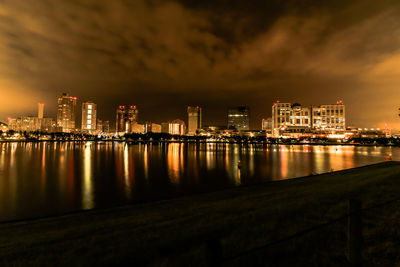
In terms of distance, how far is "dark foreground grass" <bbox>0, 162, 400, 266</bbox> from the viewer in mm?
5406

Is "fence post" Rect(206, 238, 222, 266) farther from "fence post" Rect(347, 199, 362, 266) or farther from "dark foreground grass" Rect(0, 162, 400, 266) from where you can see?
"fence post" Rect(347, 199, 362, 266)

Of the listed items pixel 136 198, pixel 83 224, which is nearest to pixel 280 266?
pixel 83 224

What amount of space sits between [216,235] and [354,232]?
13.9ft

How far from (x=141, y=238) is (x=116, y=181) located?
24391mm

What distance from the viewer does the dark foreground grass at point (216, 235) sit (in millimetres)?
5406

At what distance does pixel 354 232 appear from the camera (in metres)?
4.13

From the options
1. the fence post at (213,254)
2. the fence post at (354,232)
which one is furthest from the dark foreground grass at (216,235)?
the fence post at (213,254)

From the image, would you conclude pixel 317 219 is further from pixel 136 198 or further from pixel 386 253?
pixel 136 198

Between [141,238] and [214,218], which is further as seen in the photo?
[214,218]

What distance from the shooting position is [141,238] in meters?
7.82

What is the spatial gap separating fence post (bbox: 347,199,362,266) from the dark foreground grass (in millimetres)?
709

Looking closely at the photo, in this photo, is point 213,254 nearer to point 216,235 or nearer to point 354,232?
point 354,232

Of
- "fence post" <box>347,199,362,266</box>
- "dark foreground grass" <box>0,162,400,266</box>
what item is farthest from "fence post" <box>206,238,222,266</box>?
"fence post" <box>347,199,362,266</box>

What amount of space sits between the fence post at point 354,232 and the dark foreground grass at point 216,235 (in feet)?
2.33
